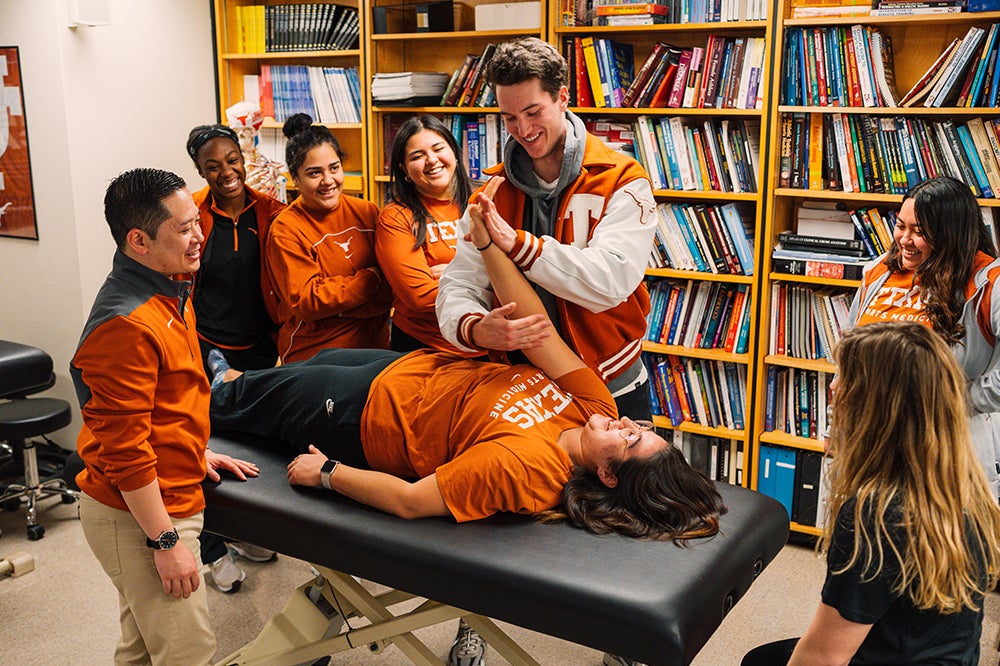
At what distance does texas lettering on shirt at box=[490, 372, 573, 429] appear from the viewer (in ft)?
6.40

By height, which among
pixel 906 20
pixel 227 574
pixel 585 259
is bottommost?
pixel 227 574

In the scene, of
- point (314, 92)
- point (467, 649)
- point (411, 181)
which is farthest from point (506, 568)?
point (314, 92)

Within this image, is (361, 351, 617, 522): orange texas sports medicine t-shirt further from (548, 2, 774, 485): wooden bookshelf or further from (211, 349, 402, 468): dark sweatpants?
(548, 2, 774, 485): wooden bookshelf

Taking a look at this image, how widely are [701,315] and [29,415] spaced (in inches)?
100

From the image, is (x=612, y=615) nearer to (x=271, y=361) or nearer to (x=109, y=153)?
(x=271, y=361)

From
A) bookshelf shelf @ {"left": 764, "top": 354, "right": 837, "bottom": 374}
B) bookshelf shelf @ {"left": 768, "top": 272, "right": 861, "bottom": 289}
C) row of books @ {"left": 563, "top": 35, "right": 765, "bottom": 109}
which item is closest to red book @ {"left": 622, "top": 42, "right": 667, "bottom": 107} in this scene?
row of books @ {"left": 563, "top": 35, "right": 765, "bottom": 109}

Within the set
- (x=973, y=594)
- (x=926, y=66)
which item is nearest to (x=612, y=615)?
(x=973, y=594)

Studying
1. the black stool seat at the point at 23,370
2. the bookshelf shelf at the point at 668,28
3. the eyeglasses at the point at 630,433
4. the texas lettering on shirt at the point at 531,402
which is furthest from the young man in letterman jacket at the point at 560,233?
the black stool seat at the point at 23,370

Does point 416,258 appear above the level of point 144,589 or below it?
above

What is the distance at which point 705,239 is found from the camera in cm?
341

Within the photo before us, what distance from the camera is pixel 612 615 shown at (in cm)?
155

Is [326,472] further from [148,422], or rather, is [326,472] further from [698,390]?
[698,390]

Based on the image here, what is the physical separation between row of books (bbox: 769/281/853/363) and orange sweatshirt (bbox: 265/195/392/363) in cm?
142

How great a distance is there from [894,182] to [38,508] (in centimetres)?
340
